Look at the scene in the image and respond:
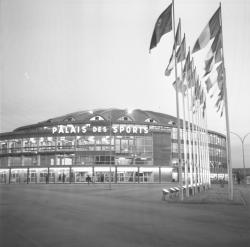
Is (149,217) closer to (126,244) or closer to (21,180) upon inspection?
(126,244)

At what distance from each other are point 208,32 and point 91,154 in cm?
5758

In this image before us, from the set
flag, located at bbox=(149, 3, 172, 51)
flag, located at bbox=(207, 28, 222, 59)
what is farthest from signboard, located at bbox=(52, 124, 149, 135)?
flag, located at bbox=(149, 3, 172, 51)

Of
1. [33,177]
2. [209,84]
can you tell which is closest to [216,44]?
[209,84]

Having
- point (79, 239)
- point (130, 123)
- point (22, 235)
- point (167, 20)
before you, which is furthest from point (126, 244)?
point (130, 123)

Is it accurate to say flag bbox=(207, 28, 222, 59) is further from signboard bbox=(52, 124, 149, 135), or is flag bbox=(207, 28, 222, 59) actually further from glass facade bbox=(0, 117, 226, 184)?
signboard bbox=(52, 124, 149, 135)

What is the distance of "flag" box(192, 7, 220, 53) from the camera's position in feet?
75.5

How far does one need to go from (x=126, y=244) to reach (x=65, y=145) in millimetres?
71525

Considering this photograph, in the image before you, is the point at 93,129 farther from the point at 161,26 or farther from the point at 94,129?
the point at 161,26

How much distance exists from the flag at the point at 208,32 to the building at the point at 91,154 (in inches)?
2140

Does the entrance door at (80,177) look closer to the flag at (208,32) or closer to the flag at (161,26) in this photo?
the flag at (161,26)

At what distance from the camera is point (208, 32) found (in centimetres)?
2333

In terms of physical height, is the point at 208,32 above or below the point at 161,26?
below

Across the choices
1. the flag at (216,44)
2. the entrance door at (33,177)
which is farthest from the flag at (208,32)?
the entrance door at (33,177)

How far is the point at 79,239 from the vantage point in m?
9.89
